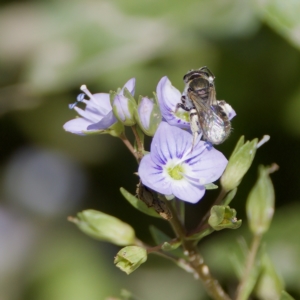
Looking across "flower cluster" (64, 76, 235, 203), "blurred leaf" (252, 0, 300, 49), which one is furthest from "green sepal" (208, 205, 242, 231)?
"blurred leaf" (252, 0, 300, 49)

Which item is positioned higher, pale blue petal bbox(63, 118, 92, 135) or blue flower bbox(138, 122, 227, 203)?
pale blue petal bbox(63, 118, 92, 135)

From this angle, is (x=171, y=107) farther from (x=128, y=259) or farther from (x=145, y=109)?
(x=128, y=259)

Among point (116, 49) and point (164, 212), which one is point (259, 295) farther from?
point (116, 49)

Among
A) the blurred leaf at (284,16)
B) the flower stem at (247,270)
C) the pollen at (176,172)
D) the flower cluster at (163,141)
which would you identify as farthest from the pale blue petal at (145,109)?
the blurred leaf at (284,16)

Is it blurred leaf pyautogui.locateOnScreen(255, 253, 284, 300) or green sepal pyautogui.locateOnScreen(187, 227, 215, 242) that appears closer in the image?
green sepal pyautogui.locateOnScreen(187, 227, 215, 242)

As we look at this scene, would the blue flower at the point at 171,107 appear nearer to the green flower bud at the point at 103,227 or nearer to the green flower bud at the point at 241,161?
the green flower bud at the point at 241,161

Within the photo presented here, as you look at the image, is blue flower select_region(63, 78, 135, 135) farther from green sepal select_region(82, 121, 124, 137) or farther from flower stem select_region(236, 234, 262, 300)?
flower stem select_region(236, 234, 262, 300)
